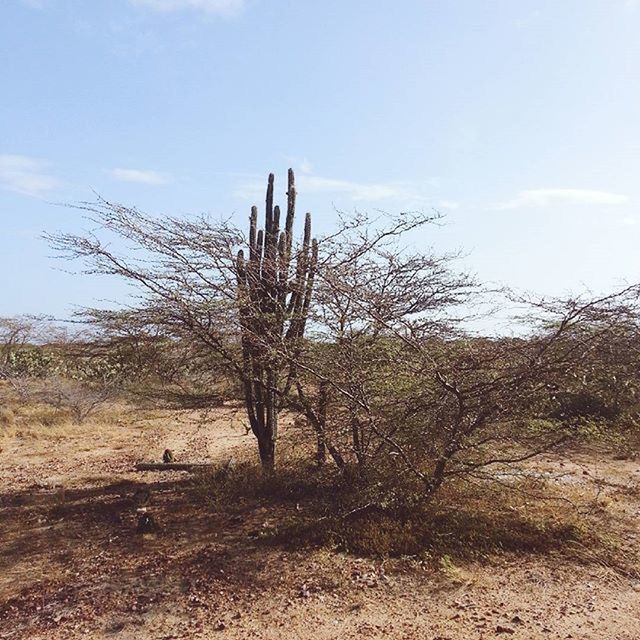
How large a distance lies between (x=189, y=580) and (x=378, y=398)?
2.36 meters

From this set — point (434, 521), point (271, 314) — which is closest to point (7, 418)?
point (271, 314)

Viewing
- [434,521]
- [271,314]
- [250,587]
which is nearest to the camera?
[250,587]

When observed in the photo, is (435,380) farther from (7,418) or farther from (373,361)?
(7,418)

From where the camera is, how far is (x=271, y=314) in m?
6.54

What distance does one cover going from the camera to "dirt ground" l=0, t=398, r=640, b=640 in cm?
397

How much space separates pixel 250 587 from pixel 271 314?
2.93 meters

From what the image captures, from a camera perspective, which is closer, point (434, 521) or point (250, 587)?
point (250, 587)

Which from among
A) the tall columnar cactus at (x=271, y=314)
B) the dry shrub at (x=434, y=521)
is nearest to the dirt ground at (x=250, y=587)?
the dry shrub at (x=434, y=521)

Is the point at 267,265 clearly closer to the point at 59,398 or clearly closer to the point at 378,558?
the point at 378,558

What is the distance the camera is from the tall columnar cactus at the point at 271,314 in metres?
6.39

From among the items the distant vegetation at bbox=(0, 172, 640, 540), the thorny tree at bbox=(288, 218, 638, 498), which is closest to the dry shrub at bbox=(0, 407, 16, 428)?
the distant vegetation at bbox=(0, 172, 640, 540)

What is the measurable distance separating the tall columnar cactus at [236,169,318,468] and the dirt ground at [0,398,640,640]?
1.58 meters

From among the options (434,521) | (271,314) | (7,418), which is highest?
(271,314)

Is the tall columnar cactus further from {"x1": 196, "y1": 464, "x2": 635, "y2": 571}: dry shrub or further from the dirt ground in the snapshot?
the dirt ground
